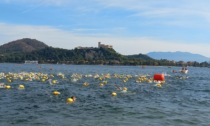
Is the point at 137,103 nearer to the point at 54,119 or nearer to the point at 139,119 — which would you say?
the point at 139,119

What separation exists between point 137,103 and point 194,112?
553cm

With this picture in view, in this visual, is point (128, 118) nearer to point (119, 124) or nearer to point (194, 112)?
point (119, 124)

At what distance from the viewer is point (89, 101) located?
33469 millimetres

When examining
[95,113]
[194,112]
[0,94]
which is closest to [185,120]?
[194,112]

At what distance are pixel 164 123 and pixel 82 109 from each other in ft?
23.8

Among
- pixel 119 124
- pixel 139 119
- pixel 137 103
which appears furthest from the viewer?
pixel 137 103

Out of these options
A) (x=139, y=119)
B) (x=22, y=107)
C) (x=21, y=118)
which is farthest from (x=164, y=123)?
(x=22, y=107)

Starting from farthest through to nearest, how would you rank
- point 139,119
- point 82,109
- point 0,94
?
point 0,94, point 82,109, point 139,119

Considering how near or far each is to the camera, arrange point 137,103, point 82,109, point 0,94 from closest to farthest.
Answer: point 82,109, point 137,103, point 0,94

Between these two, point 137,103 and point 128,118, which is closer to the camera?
point 128,118

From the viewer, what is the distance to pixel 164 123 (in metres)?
24.4

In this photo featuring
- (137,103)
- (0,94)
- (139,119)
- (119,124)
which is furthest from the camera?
(0,94)

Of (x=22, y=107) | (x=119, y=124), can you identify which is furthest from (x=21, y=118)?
(x=119, y=124)

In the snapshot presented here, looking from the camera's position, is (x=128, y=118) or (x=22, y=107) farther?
(x=22, y=107)
